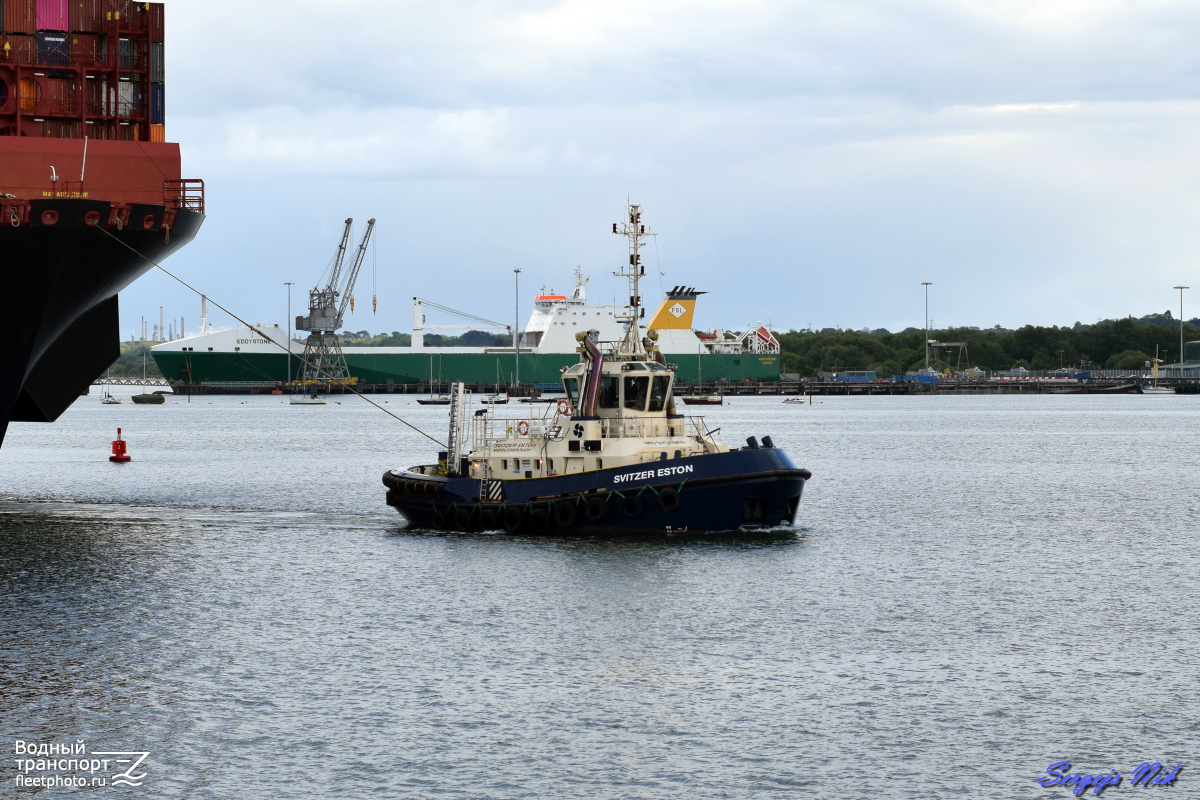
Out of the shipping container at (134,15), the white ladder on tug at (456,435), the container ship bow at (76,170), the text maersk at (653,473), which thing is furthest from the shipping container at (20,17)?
the text maersk at (653,473)

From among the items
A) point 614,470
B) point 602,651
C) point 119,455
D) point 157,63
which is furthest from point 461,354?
point 602,651

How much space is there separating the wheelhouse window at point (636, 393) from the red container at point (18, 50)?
59.3 ft

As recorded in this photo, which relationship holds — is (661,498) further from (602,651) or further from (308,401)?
(308,401)

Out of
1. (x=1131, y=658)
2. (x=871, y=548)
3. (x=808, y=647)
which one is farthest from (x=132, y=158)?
(x=1131, y=658)

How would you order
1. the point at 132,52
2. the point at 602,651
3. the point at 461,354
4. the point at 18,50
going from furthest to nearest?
the point at 461,354 → the point at 132,52 → the point at 18,50 → the point at 602,651

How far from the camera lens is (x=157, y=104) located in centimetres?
3519

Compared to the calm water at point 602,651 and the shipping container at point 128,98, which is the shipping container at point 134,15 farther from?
the calm water at point 602,651

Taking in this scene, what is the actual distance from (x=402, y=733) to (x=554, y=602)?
7283 mm

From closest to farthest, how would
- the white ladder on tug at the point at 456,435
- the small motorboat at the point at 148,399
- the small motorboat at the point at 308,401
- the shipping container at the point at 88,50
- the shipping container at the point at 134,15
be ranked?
1. the white ladder on tug at the point at 456,435
2. the shipping container at the point at 88,50
3. the shipping container at the point at 134,15
4. the small motorboat at the point at 308,401
5. the small motorboat at the point at 148,399

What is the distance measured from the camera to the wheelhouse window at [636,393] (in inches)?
1162

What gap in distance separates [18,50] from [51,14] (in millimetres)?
1355

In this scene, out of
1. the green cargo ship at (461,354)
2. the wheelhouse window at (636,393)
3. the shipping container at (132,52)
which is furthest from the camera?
the green cargo ship at (461,354)

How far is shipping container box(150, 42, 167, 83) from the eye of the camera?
35.4 metres

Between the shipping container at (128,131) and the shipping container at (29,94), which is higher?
the shipping container at (29,94)
